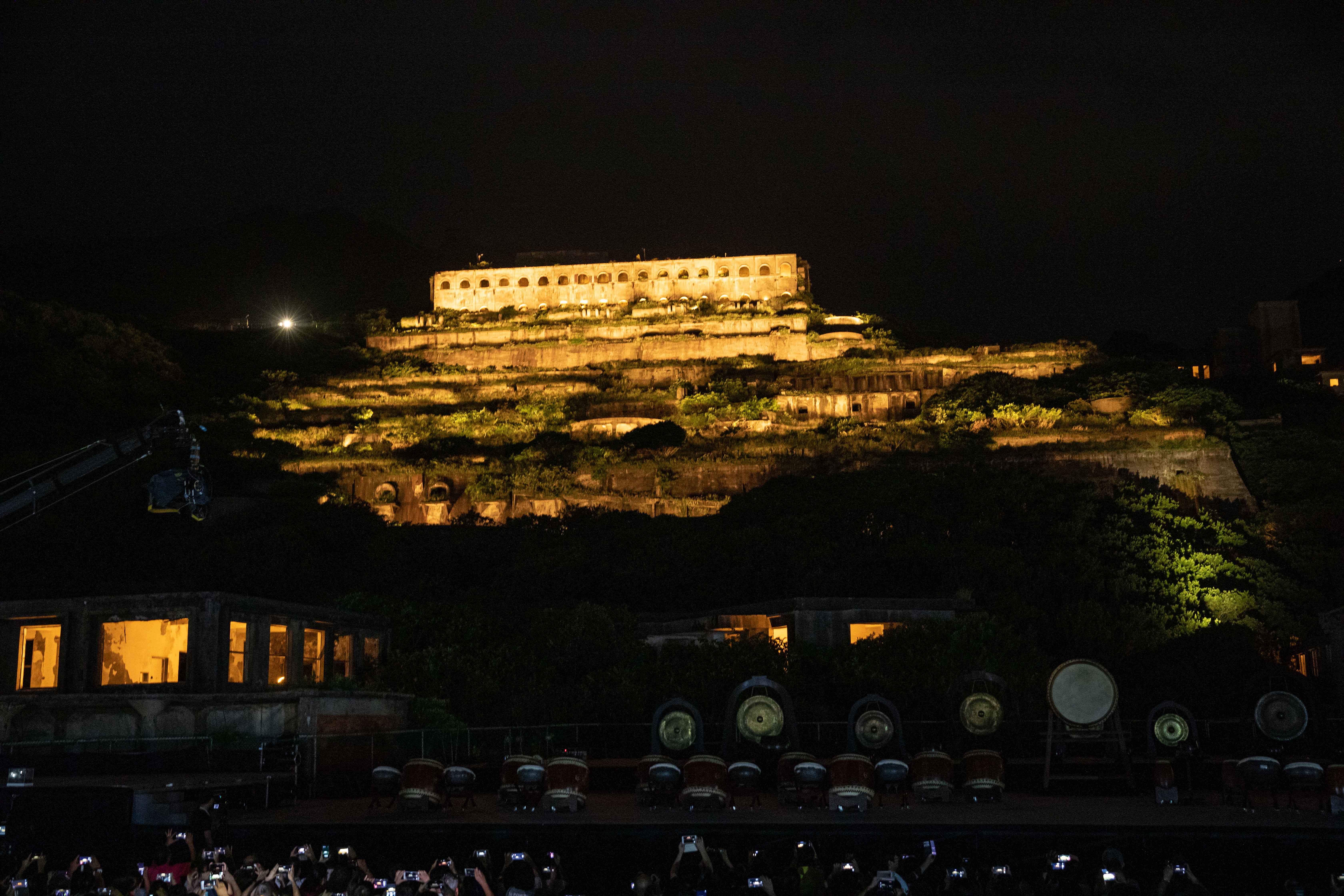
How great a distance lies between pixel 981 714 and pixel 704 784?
6.07 m

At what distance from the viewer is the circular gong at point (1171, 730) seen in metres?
19.4

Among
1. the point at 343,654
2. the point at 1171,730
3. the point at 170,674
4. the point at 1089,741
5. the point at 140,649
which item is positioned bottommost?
the point at 1089,741

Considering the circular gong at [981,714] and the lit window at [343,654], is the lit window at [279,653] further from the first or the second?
the circular gong at [981,714]

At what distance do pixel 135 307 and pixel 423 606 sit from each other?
14873 centimetres

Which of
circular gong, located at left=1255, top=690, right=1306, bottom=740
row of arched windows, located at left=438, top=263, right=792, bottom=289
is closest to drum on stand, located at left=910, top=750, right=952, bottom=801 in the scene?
circular gong, located at left=1255, top=690, right=1306, bottom=740

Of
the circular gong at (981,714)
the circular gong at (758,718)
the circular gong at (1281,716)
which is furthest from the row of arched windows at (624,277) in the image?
the circular gong at (1281,716)

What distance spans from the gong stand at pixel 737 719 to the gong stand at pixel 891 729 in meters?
0.90

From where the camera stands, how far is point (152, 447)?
22953 mm

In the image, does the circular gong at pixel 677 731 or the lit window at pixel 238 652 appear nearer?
the circular gong at pixel 677 731

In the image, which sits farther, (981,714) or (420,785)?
(981,714)

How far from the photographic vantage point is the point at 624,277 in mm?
88000

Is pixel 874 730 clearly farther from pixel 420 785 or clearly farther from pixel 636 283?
pixel 636 283

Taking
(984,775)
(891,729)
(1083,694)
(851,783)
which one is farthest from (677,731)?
(1083,694)

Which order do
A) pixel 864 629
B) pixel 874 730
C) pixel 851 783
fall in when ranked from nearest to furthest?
pixel 851 783
pixel 874 730
pixel 864 629
